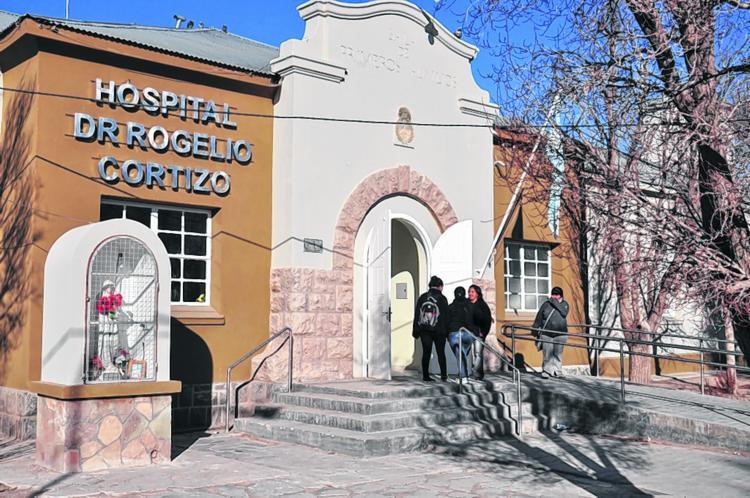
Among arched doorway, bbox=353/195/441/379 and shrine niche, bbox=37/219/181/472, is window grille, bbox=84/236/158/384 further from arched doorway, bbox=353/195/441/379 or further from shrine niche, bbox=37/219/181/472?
arched doorway, bbox=353/195/441/379

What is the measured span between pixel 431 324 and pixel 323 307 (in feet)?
5.75

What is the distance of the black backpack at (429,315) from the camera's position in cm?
1294

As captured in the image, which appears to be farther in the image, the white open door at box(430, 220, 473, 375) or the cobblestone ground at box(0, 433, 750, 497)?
the white open door at box(430, 220, 473, 375)

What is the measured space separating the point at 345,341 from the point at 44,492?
6.10 meters

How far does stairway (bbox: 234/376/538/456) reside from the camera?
428 inches

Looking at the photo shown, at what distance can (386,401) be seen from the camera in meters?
11.7

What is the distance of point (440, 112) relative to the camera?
51.1 ft

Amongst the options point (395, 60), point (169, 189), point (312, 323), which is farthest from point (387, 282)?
point (395, 60)

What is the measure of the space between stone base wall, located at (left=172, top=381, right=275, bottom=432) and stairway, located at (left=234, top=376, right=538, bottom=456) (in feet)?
1.03

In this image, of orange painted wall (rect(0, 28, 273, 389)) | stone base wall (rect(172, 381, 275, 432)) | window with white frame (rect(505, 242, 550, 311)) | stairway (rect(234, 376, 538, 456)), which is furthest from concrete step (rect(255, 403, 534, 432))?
window with white frame (rect(505, 242, 550, 311))

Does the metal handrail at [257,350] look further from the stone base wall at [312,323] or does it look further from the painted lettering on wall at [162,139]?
the painted lettering on wall at [162,139]

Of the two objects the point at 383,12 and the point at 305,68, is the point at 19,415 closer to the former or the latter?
the point at 305,68

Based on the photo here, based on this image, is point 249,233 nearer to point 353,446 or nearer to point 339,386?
point 339,386

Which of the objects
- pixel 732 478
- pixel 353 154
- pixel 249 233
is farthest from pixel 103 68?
pixel 732 478
